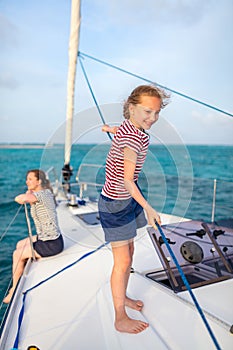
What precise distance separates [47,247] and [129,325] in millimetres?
1289

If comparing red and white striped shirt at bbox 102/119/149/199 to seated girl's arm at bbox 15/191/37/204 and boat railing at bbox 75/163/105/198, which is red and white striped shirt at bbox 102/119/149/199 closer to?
boat railing at bbox 75/163/105/198

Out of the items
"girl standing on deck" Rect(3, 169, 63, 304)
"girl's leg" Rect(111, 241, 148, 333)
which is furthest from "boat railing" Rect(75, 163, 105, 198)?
"girl's leg" Rect(111, 241, 148, 333)

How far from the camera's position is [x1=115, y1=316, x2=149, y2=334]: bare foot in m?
1.63

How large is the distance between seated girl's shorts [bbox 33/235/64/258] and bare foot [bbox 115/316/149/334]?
1231 mm

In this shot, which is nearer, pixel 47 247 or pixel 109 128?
pixel 109 128

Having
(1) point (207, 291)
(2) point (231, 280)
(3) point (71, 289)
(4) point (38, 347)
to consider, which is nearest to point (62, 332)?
(4) point (38, 347)

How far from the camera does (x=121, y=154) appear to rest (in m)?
1.54

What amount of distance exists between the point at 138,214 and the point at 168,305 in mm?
563

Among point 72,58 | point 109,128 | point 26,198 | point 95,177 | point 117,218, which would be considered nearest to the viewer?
point 117,218

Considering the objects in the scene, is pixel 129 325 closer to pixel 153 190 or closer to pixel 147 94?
pixel 147 94

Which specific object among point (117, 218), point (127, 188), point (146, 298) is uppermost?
point (127, 188)

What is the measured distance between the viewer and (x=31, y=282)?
229 centimetres

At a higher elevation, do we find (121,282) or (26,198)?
(26,198)

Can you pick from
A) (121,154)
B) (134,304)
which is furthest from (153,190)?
(121,154)
